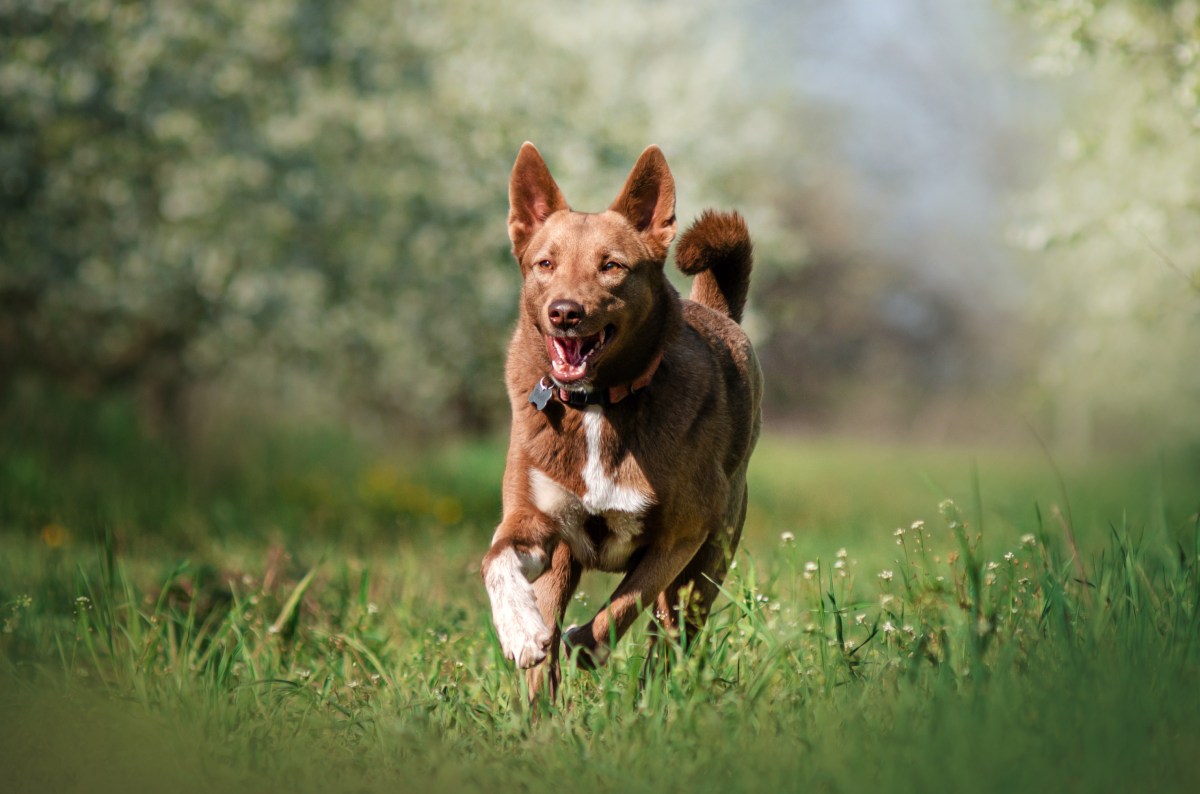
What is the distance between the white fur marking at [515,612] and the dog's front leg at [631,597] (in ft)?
0.80

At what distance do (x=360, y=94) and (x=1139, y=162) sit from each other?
7.46 metres

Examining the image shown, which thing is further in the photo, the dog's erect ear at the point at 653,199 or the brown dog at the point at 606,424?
the dog's erect ear at the point at 653,199

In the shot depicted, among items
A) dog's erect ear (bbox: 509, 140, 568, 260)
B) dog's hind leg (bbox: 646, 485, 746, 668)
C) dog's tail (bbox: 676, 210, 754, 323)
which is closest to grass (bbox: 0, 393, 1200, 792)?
dog's hind leg (bbox: 646, 485, 746, 668)

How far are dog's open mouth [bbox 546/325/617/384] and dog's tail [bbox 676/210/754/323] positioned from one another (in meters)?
1.09

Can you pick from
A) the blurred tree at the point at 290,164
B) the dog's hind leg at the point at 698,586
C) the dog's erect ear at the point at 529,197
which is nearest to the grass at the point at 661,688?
the dog's hind leg at the point at 698,586

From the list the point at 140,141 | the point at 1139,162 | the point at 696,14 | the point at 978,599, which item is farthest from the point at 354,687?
the point at 696,14

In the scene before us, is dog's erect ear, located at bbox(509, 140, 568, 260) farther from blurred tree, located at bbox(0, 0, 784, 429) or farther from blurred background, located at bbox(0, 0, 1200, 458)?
blurred tree, located at bbox(0, 0, 784, 429)

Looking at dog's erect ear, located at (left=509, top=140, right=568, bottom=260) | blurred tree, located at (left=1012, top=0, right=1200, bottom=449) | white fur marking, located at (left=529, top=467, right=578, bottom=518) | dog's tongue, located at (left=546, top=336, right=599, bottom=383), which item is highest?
blurred tree, located at (left=1012, top=0, right=1200, bottom=449)

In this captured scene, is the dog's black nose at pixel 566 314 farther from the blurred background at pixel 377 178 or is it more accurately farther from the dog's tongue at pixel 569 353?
the blurred background at pixel 377 178

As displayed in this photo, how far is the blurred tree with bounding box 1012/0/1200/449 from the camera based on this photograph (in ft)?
23.4

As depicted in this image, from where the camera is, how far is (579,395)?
443 centimetres

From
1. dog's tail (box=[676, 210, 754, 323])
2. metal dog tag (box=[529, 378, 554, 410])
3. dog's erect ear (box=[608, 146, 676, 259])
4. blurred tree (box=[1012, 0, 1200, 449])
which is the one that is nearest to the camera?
metal dog tag (box=[529, 378, 554, 410])

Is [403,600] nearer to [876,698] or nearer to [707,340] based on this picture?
[707,340]

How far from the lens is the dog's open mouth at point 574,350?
170 inches
